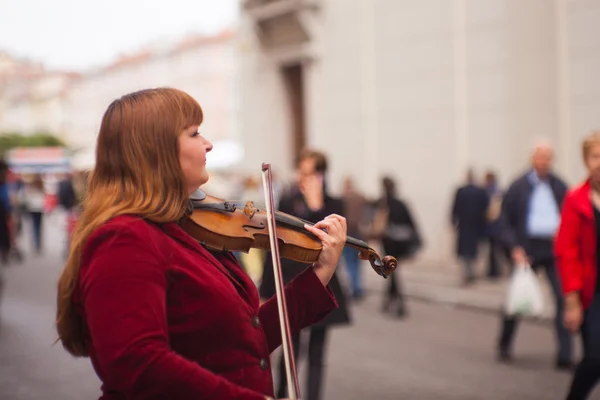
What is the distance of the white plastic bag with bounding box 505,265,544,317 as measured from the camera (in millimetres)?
7512

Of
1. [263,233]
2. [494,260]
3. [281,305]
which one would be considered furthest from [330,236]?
[494,260]

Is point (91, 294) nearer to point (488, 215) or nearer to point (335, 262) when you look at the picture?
point (335, 262)

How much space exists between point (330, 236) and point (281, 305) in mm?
359

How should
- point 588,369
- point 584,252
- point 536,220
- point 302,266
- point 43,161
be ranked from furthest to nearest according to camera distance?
point 43,161, point 536,220, point 302,266, point 584,252, point 588,369

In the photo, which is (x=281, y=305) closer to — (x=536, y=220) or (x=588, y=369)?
(x=588, y=369)

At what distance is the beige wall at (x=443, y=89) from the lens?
45.8ft

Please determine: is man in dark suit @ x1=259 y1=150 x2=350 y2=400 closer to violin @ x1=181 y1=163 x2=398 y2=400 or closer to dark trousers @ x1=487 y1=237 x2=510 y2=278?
violin @ x1=181 y1=163 x2=398 y2=400

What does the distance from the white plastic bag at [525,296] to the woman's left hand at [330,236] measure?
17.8 ft

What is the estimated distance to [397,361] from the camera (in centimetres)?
781

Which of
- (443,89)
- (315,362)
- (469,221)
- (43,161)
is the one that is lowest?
(43,161)

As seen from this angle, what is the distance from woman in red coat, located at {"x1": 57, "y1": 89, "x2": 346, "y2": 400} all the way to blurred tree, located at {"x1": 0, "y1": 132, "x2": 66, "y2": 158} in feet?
320

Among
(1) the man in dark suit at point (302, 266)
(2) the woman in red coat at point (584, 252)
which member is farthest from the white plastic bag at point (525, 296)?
(2) the woman in red coat at point (584, 252)

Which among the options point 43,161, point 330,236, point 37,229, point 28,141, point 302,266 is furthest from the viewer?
point 28,141

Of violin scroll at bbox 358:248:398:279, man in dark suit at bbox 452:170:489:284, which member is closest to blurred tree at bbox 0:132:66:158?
man in dark suit at bbox 452:170:489:284
